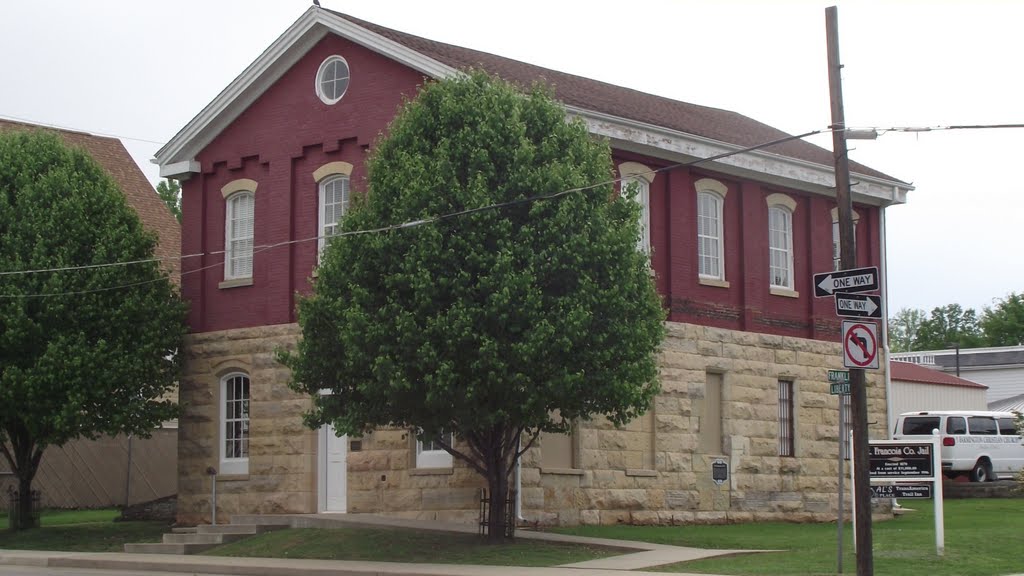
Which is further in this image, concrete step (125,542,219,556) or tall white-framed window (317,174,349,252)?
tall white-framed window (317,174,349,252)

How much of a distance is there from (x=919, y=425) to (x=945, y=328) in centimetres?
8099

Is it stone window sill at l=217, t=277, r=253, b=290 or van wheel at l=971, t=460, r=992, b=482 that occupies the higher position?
stone window sill at l=217, t=277, r=253, b=290

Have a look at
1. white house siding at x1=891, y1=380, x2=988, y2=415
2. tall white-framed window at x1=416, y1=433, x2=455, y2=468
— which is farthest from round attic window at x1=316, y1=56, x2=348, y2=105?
white house siding at x1=891, y1=380, x2=988, y2=415

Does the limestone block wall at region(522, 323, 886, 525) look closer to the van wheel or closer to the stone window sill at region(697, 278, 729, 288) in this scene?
the stone window sill at region(697, 278, 729, 288)

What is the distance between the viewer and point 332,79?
1139 inches

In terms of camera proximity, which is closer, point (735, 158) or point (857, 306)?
point (857, 306)

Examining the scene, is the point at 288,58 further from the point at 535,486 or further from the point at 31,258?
the point at 535,486

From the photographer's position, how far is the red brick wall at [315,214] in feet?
92.9

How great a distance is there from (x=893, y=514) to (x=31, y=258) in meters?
18.8

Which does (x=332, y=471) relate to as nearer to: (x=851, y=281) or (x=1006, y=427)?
(x=851, y=281)

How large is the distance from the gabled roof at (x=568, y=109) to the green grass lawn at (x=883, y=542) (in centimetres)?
762

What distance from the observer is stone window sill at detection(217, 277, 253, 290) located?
29797 mm

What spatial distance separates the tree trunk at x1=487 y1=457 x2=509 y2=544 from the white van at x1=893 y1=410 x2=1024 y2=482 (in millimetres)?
17374

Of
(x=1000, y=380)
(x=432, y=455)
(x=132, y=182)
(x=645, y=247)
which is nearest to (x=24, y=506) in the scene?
(x=432, y=455)
